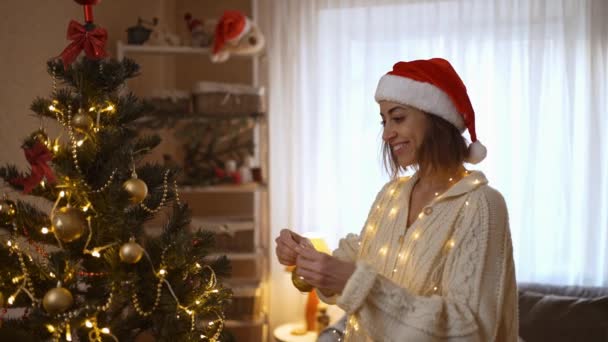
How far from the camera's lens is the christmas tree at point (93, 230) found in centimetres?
121

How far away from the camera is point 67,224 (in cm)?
114

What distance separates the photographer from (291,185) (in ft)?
10.6

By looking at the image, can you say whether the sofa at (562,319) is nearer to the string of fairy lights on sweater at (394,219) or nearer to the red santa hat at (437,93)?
the string of fairy lights on sweater at (394,219)

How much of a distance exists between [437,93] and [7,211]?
1010 millimetres

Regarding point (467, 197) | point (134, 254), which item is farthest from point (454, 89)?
point (134, 254)

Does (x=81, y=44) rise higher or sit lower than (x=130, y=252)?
higher

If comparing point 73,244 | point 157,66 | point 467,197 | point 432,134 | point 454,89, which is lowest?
point 73,244

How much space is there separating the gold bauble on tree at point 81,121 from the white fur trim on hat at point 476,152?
90cm

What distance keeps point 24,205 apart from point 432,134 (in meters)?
0.96

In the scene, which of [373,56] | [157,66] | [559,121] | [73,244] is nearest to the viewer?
[73,244]

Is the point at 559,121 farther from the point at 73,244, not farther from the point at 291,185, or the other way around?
the point at 73,244

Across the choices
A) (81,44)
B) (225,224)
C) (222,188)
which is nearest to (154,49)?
(222,188)

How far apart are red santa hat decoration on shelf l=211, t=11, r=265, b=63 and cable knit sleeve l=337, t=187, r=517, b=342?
1.91 m

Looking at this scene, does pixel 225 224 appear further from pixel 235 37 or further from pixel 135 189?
pixel 135 189
